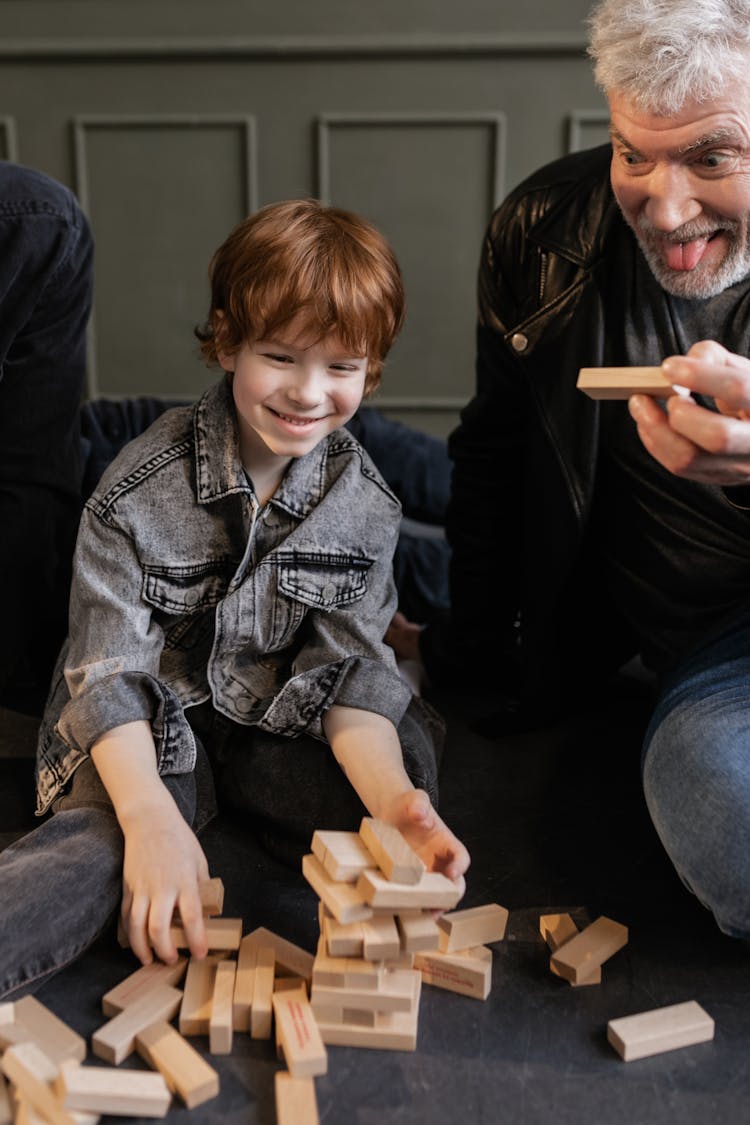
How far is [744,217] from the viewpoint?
1432 millimetres

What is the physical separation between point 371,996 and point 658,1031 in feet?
1.07

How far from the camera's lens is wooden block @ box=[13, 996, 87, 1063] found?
1.17 m

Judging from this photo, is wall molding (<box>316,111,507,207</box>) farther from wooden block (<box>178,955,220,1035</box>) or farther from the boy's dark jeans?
wooden block (<box>178,955,220,1035</box>)

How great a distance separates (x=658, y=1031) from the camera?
1.24 metres

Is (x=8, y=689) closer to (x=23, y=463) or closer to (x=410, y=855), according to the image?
(x=23, y=463)

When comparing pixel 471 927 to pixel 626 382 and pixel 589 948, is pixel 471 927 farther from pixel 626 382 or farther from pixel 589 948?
pixel 626 382

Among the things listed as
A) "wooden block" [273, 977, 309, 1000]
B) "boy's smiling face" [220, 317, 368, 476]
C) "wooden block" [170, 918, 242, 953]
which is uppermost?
"boy's smiling face" [220, 317, 368, 476]

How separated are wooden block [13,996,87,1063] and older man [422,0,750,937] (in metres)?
0.74

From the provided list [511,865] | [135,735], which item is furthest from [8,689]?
[511,865]

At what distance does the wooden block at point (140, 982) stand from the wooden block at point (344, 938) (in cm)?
21

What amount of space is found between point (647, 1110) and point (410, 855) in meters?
0.36

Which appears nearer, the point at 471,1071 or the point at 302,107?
the point at 471,1071

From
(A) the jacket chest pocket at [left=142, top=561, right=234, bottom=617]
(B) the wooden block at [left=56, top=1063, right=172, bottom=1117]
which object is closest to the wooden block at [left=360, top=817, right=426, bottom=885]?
(B) the wooden block at [left=56, top=1063, right=172, bottom=1117]

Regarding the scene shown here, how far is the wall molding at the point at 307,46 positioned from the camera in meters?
3.48
